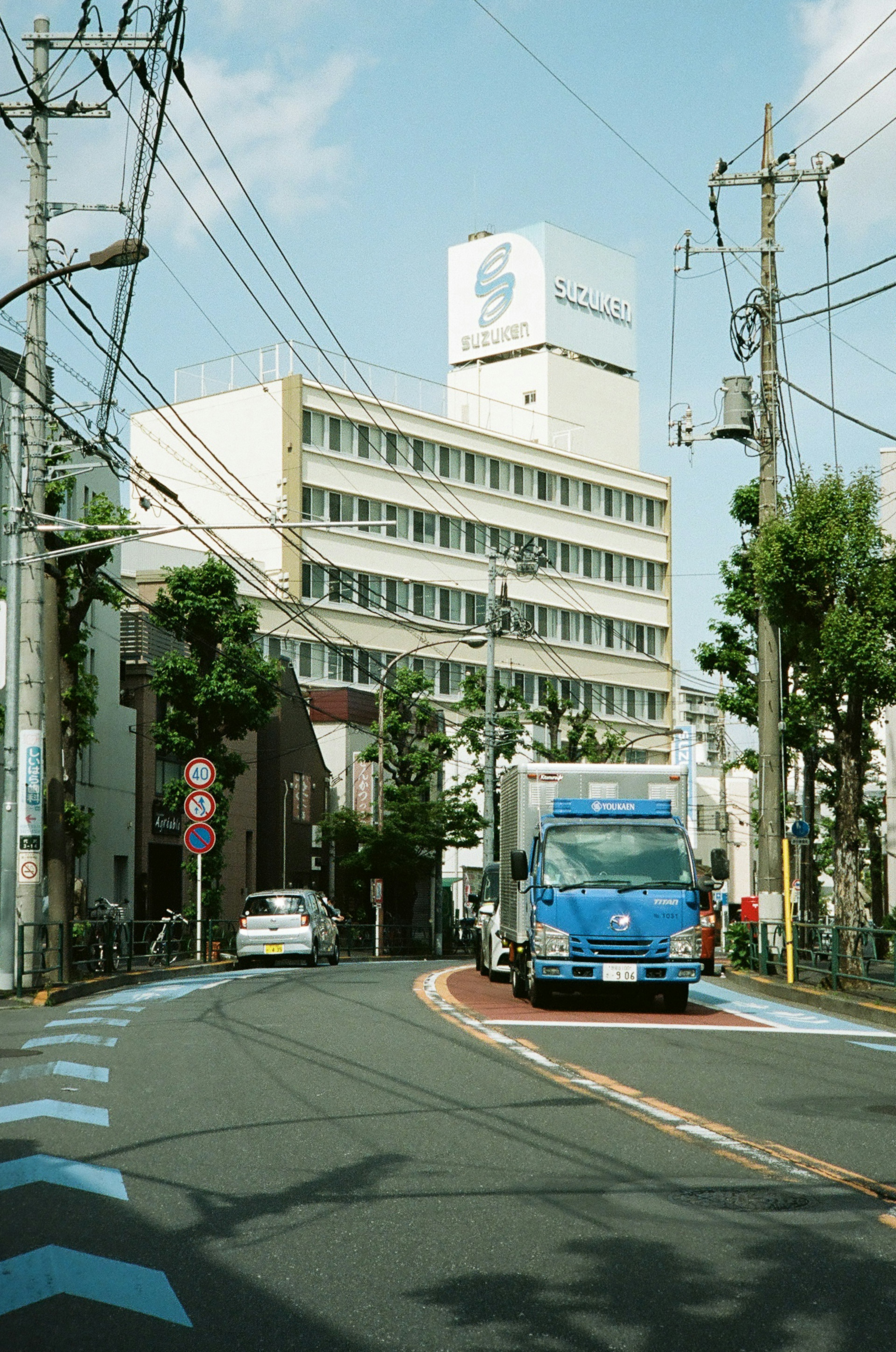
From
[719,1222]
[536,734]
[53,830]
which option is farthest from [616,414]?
[719,1222]

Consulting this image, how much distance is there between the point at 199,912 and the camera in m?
34.6

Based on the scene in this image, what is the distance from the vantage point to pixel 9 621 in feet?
72.4

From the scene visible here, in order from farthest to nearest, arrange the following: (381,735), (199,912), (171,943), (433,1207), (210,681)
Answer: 1. (381,735)
2. (210,681)
3. (199,912)
4. (171,943)
5. (433,1207)

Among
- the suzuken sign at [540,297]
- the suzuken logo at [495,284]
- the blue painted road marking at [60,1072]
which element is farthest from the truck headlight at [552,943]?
the suzuken logo at [495,284]

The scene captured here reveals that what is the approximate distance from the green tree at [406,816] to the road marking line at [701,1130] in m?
38.1

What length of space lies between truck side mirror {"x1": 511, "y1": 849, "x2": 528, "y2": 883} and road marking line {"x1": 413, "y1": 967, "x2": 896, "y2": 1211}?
440 centimetres

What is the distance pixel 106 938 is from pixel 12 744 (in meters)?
7.43

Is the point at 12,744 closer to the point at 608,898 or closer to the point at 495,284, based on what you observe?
the point at 608,898

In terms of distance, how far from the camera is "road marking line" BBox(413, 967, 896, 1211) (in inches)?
Answer: 305

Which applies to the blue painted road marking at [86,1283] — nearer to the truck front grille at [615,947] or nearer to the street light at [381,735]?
the truck front grille at [615,947]

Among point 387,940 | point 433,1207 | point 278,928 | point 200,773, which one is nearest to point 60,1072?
point 433,1207

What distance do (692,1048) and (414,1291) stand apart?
9.15 meters

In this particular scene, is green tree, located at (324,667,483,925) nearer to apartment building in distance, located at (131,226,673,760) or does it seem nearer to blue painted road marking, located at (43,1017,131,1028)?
apartment building in distance, located at (131,226,673,760)

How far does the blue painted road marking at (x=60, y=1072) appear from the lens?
1168 cm
